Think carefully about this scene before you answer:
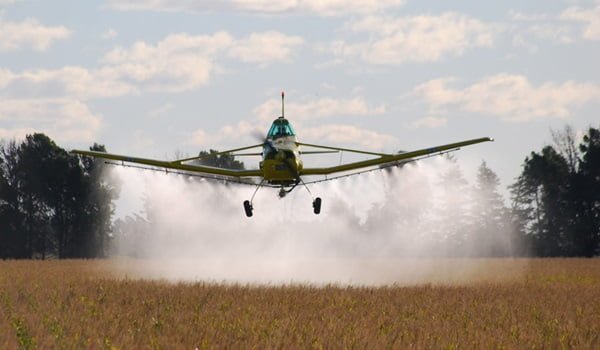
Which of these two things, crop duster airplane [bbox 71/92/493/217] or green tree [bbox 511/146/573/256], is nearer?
crop duster airplane [bbox 71/92/493/217]

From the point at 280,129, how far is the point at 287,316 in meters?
9.90

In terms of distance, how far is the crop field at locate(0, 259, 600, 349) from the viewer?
20944mm

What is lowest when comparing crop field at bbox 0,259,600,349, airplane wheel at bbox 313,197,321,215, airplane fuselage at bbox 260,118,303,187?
crop field at bbox 0,259,600,349

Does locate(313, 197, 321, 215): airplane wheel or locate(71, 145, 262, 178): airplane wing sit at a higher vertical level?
locate(71, 145, 262, 178): airplane wing

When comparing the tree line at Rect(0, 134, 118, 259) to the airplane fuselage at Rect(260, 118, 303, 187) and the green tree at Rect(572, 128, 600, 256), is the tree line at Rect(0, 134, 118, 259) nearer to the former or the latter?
the green tree at Rect(572, 128, 600, 256)

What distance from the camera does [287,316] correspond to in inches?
1048

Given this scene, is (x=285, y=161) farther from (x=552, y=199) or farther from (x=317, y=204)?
(x=552, y=199)

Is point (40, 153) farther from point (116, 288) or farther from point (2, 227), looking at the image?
point (116, 288)

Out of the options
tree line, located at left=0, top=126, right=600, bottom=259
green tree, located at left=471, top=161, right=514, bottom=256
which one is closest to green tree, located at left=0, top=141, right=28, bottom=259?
tree line, located at left=0, top=126, right=600, bottom=259

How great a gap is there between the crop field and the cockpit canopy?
5.69 meters

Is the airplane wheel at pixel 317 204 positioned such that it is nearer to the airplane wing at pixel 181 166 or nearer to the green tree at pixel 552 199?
the airplane wing at pixel 181 166

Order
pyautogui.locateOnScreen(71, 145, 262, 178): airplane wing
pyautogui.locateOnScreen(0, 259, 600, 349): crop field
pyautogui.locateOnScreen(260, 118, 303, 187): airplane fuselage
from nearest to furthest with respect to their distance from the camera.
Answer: pyautogui.locateOnScreen(0, 259, 600, 349): crop field, pyautogui.locateOnScreen(260, 118, 303, 187): airplane fuselage, pyautogui.locateOnScreen(71, 145, 262, 178): airplane wing

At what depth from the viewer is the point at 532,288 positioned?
138ft

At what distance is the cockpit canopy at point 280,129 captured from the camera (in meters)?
34.6
